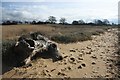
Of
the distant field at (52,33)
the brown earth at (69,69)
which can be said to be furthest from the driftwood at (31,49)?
the distant field at (52,33)

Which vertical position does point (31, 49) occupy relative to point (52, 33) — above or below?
below

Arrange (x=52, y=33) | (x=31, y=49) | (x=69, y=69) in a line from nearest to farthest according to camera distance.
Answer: (x=69, y=69)
(x=31, y=49)
(x=52, y=33)

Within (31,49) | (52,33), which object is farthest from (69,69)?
(52,33)

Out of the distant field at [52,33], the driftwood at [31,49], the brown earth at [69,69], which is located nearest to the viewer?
the brown earth at [69,69]

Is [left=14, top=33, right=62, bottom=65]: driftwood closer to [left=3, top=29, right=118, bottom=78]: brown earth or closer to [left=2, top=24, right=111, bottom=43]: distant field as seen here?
[left=3, top=29, right=118, bottom=78]: brown earth

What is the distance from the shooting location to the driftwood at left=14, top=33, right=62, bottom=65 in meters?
10.8

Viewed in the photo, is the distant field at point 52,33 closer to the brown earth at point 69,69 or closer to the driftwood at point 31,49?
the driftwood at point 31,49

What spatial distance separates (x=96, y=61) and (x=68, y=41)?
5.52 metres

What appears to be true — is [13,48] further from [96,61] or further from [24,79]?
[96,61]

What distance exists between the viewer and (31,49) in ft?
35.5

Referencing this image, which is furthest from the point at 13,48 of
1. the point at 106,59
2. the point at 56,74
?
the point at 106,59

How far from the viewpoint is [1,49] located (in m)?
11.5

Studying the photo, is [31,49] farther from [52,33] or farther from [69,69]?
[52,33]

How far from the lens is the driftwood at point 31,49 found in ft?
35.5
